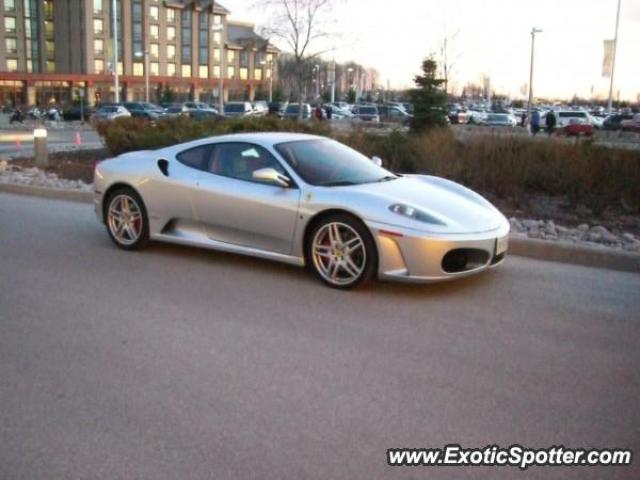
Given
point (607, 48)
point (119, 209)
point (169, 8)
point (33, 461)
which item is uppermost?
point (169, 8)

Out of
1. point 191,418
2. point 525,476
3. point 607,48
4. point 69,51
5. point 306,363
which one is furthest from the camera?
point 69,51

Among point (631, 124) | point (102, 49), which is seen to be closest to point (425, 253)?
point (631, 124)

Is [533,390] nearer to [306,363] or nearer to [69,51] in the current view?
[306,363]

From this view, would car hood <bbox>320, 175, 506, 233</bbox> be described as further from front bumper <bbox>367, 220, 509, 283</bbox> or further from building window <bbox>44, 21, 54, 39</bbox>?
building window <bbox>44, 21, 54, 39</bbox>

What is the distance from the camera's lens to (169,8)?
319 feet

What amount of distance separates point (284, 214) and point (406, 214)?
3.95 feet

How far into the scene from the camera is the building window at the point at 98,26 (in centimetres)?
9009

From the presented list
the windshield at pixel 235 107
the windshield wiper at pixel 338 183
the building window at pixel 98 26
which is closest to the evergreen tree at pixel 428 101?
the windshield wiper at pixel 338 183

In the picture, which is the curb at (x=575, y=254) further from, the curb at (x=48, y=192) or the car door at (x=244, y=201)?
the curb at (x=48, y=192)

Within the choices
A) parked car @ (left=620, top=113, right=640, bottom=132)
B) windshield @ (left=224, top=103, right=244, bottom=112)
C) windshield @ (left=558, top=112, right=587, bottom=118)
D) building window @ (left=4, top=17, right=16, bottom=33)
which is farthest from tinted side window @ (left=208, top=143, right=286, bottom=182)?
building window @ (left=4, top=17, right=16, bottom=33)

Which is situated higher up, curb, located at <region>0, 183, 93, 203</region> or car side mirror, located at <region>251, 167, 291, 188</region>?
car side mirror, located at <region>251, 167, 291, 188</region>

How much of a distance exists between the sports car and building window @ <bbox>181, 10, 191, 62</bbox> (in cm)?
9668

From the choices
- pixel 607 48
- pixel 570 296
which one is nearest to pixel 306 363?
pixel 570 296

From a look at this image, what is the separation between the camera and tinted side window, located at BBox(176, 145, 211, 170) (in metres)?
7.51
